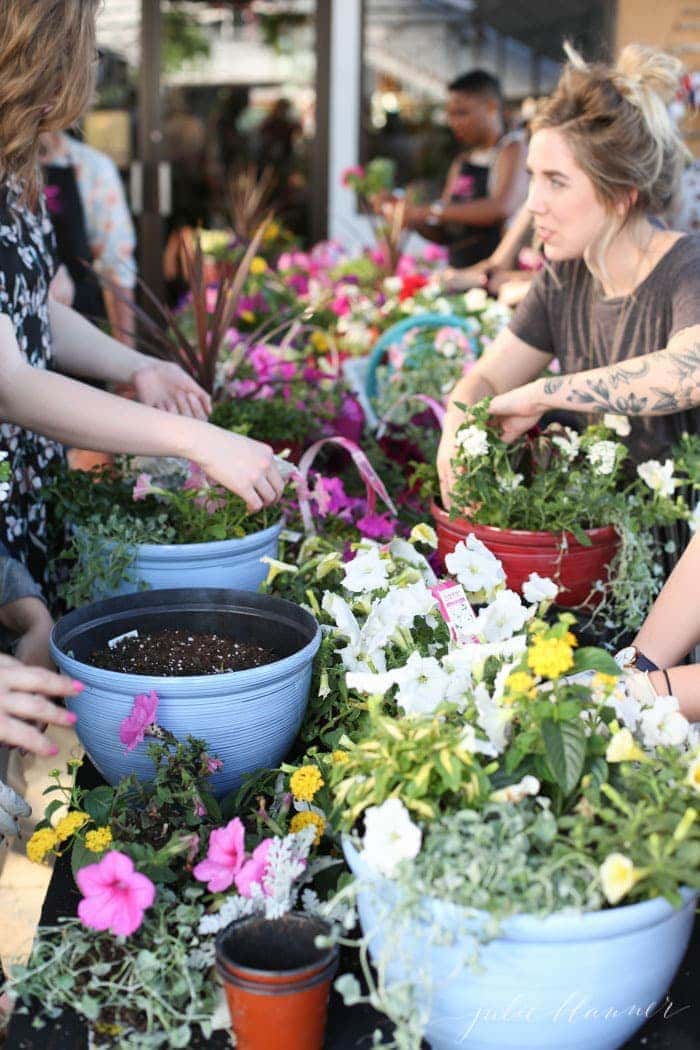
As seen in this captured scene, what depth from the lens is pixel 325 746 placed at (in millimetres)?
1226

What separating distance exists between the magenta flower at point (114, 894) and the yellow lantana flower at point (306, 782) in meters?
0.17

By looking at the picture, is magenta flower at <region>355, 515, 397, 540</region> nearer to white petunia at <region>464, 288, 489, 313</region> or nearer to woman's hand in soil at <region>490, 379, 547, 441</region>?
woman's hand in soil at <region>490, 379, 547, 441</region>

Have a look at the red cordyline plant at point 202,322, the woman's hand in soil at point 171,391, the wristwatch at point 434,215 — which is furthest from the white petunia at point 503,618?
the wristwatch at point 434,215

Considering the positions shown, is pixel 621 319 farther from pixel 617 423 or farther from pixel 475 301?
pixel 475 301

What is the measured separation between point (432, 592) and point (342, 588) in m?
0.25

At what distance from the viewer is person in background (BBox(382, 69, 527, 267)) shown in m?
4.23

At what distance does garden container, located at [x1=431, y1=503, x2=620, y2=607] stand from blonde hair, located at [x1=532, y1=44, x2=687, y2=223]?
0.65 m

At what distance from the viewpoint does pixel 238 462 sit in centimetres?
133

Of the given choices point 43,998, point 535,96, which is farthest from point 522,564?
point 535,96

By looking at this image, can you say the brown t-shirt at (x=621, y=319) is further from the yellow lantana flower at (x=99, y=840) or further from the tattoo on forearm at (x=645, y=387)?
the yellow lantana flower at (x=99, y=840)

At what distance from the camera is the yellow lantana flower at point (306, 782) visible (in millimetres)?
1019

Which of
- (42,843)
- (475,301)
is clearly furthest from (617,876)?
(475,301)

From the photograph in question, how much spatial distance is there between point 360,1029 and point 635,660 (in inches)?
23.1

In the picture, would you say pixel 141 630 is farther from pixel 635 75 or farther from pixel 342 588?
pixel 635 75
